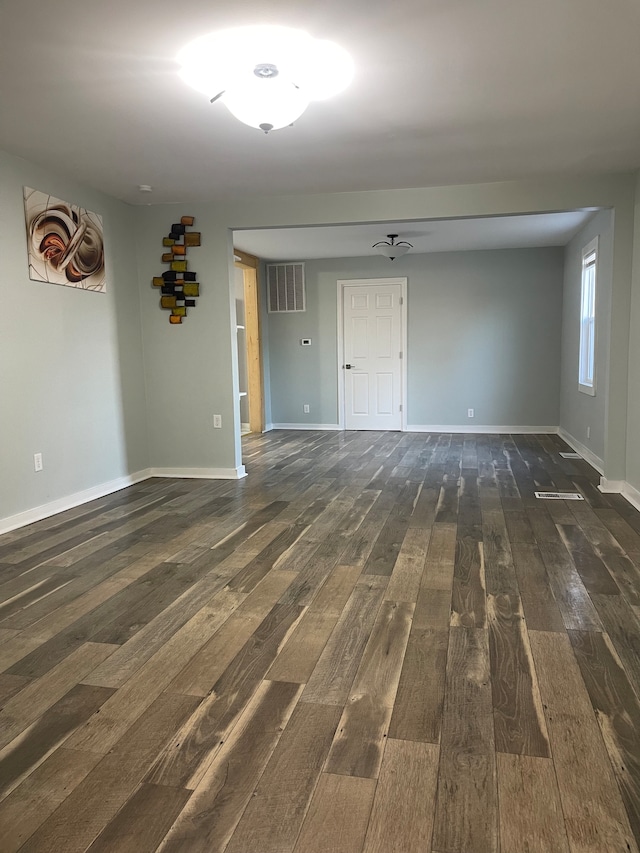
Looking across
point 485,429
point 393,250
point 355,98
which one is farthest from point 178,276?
point 485,429

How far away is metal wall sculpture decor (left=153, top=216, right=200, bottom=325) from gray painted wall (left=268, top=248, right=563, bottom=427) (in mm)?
3503

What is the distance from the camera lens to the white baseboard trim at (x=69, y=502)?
3.93 meters

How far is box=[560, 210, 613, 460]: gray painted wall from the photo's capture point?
5.19 m

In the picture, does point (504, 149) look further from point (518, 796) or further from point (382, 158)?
point (518, 796)

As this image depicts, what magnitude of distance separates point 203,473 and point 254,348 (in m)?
3.32

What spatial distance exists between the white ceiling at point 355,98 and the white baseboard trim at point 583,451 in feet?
8.22

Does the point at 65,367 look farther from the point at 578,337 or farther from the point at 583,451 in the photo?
the point at 578,337

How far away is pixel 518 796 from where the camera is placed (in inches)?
57.6

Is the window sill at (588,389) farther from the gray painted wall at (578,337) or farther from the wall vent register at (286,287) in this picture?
the wall vent register at (286,287)

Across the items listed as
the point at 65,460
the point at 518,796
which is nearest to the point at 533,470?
the point at 65,460

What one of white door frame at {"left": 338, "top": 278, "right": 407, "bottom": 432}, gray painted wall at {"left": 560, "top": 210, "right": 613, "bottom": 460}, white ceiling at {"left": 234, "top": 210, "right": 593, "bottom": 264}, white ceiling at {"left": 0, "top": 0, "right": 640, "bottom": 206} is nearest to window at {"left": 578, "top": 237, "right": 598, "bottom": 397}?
gray painted wall at {"left": 560, "top": 210, "right": 613, "bottom": 460}

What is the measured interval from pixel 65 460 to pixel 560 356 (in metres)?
6.25

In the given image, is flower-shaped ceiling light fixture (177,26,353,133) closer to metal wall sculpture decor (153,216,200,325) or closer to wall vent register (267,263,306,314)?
metal wall sculpture decor (153,216,200,325)

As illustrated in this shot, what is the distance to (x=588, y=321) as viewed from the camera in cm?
633
